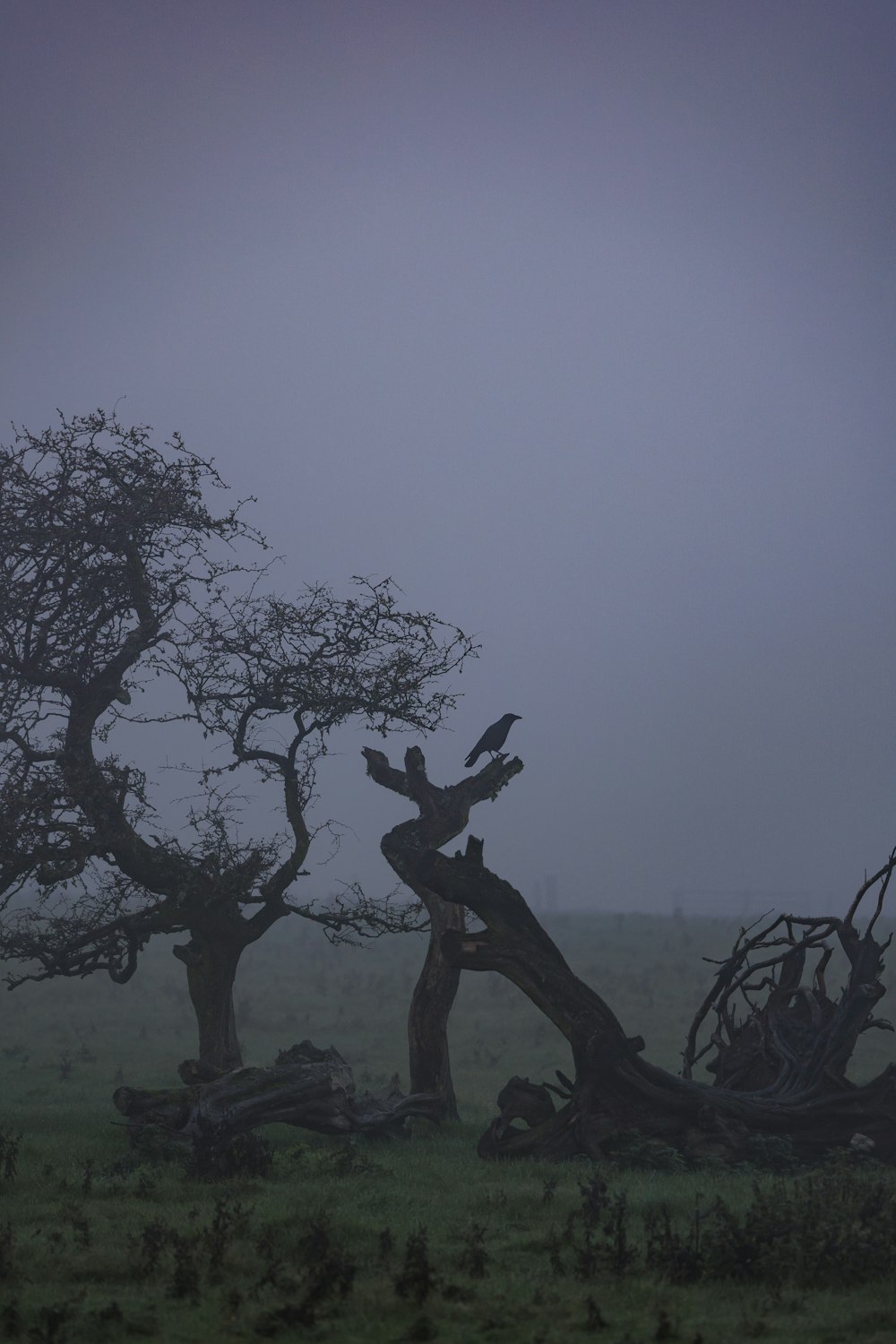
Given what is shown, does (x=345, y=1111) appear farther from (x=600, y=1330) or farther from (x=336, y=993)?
(x=336, y=993)

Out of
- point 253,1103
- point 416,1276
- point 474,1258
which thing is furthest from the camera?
point 253,1103

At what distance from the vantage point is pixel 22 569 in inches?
789

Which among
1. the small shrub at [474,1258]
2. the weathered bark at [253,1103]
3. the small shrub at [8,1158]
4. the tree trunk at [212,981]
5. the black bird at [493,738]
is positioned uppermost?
the black bird at [493,738]

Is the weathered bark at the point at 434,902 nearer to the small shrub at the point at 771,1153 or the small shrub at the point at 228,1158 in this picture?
the small shrub at the point at 228,1158

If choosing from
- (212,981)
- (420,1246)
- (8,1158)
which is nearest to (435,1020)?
(212,981)

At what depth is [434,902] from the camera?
21.2 metres

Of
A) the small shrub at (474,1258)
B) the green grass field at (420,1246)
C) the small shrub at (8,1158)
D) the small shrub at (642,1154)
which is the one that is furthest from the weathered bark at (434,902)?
the small shrub at (474,1258)

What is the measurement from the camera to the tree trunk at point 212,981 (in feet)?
67.5

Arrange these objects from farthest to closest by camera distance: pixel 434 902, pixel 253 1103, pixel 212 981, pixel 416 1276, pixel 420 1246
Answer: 1. pixel 434 902
2. pixel 212 981
3. pixel 253 1103
4. pixel 420 1246
5. pixel 416 1276

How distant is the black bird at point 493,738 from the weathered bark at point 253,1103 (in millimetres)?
6259

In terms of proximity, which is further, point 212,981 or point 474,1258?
point 212,981

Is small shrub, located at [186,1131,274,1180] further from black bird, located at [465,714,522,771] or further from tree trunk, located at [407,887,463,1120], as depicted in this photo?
black bird, located at [465,714,522,771]

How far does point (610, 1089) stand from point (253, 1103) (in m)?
4.71

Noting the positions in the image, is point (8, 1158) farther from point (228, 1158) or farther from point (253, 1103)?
point (253, 1103)
